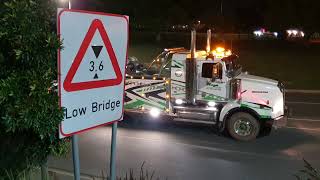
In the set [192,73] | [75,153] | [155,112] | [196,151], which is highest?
[192,73]

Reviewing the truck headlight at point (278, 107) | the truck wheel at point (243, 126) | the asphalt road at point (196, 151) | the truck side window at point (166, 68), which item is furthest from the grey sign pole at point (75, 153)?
the truck side window at point (166, 68)

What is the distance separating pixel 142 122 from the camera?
Answer: 1499 cm

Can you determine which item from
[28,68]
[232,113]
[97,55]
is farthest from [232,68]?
[28,68]

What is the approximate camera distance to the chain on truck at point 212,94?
12859mm

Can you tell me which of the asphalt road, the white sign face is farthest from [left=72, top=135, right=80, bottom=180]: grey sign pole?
the asphalt road

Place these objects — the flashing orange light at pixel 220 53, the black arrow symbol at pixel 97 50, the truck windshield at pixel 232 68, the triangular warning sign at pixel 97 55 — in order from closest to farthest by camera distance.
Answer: the triangular warning sign at pixel 97 55 < the black arrow symbol at pixel 97 50 < the truck windshield at pixel 232 68 < the flashing orange light at pixel 220 53

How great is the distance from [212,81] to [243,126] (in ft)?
4.34

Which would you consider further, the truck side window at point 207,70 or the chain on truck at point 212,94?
the truck side window at point 207,70

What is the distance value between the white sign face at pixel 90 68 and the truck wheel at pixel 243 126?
9145 mm

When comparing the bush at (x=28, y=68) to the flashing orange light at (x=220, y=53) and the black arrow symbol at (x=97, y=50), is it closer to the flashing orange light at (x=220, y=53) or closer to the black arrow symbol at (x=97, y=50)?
the black arrow symbol at (x=97, y=50)

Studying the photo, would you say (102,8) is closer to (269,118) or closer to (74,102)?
(269,118)

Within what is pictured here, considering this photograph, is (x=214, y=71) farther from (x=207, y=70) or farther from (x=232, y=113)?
(x=232, y=113)

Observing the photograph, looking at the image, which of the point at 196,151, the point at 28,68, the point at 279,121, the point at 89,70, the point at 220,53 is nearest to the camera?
the point at 28,68

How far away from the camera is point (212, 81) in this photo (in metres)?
13.0
